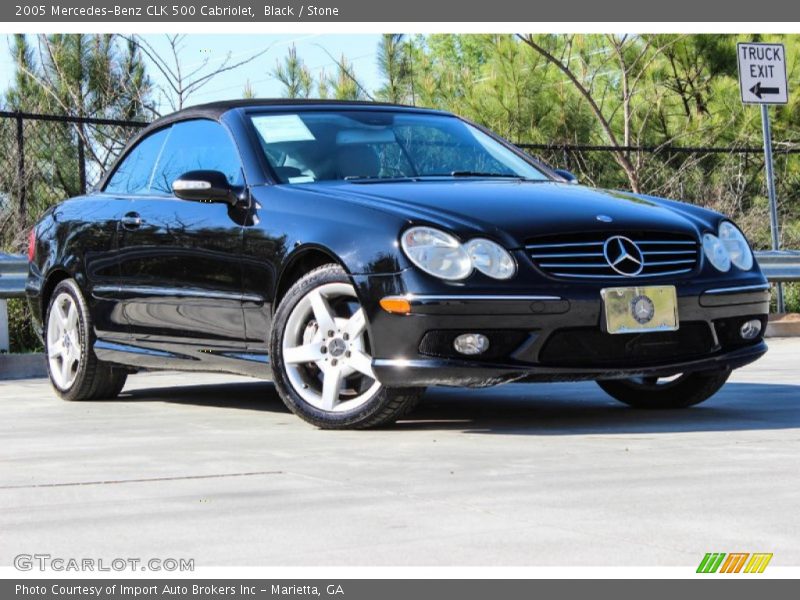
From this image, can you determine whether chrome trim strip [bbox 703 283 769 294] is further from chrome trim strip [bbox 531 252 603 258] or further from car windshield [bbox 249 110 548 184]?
car windshield [bbox 249 110 548 184]

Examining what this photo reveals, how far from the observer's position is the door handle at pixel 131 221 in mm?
7840

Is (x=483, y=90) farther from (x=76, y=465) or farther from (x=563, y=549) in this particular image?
(x=563, y=549)

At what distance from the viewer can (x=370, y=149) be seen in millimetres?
7383

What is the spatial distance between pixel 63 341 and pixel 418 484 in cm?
417

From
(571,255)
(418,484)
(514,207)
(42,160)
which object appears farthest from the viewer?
(42,160)

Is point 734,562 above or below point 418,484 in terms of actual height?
above

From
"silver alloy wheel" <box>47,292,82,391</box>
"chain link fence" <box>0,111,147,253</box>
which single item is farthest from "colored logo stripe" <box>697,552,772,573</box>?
"chain link fence" <box>0,111,147,253</box>

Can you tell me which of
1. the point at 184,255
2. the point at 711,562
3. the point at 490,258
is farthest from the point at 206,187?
the point at 711,562

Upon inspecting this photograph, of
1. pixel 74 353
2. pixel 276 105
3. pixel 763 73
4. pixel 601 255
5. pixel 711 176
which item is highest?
pixel 276 105

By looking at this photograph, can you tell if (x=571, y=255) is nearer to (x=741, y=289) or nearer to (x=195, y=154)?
(x=741, y=289)

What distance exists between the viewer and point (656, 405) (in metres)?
7.48

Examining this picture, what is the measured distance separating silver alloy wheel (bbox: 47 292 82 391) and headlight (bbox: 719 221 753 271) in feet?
11.5

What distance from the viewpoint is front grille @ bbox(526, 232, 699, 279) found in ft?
20.5

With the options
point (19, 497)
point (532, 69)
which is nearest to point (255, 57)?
point (532, 69)
